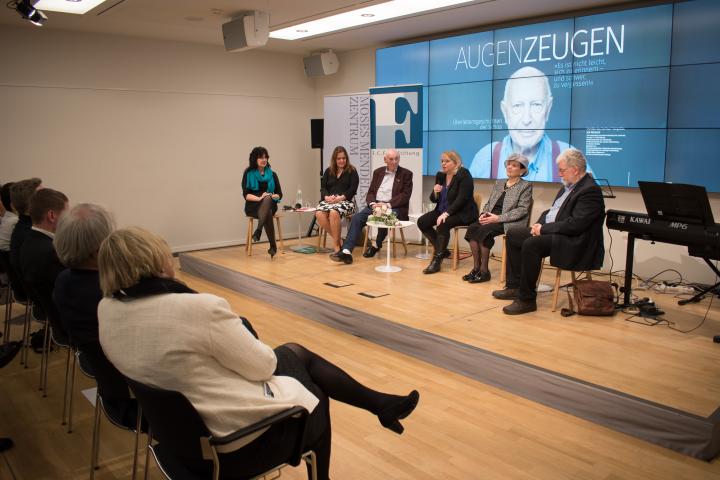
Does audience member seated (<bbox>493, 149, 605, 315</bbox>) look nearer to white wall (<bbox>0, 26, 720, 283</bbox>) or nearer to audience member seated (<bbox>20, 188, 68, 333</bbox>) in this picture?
white wall (<bbox>0, 26, 720, 283</bbox>)

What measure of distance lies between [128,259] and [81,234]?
784mm

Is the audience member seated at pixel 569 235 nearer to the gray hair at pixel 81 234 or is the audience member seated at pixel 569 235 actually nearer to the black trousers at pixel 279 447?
the black trousers at pixel 279 447

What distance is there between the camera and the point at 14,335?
4.82 m

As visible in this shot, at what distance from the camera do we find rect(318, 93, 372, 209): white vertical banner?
798 centimetres

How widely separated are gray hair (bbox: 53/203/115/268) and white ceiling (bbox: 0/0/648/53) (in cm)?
379

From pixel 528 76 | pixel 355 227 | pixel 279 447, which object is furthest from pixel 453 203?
pixel 279 447

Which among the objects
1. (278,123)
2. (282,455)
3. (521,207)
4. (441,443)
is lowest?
(441,443)

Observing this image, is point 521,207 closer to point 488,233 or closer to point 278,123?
point 488,233

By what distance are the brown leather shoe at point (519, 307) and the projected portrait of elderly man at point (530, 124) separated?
2.15m

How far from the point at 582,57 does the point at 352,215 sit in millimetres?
3015

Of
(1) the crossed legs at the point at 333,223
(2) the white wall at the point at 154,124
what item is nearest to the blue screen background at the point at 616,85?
(1) the crossed legs at the point at 333,223

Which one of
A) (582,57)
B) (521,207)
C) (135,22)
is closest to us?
(521,207)

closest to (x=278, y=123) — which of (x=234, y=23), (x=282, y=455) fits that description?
(x=234, y=23)

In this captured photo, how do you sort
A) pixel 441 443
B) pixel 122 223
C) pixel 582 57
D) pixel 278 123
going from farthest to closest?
pixel 278 123
pixel 122 223
pixel 582 57
pixel 441 443
